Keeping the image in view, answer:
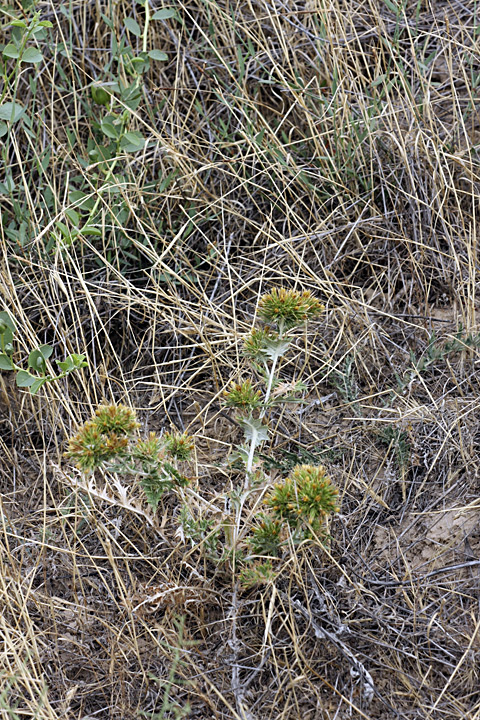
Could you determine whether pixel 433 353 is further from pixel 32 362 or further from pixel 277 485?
pixel 32 362

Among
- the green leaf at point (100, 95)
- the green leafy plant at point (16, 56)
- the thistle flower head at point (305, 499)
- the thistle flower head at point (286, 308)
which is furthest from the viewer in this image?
the green leaf at point (100, 95)

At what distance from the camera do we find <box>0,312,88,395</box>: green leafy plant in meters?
2.12

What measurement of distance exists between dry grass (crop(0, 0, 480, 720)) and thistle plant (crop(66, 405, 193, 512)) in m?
0.27

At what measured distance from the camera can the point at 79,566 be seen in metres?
2.09

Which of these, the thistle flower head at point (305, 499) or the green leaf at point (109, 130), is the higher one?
the green leaf at point (109, 130)

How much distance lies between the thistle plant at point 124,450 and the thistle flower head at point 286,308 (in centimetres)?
38

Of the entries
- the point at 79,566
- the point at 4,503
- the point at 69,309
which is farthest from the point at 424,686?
the point at 69,309

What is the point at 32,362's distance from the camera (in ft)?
7.14

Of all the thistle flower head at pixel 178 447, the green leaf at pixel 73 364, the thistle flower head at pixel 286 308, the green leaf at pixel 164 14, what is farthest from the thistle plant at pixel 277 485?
the green leaf at pixel 164 14

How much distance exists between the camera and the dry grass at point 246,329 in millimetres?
1803

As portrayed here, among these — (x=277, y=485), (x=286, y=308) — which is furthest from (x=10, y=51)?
(x=277, y=485)

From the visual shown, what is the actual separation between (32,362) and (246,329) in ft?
2.38

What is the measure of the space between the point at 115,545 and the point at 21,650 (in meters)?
0.40

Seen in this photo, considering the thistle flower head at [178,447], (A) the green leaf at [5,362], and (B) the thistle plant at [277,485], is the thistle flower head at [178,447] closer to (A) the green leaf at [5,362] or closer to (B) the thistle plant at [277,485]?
(B) the thistle plant at [277,485]
